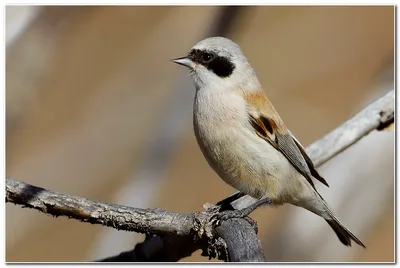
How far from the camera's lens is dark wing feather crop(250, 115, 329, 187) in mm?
2367

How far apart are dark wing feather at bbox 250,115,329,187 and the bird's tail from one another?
15 centimetres

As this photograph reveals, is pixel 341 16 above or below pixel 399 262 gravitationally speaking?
above

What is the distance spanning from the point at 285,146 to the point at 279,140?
33mm

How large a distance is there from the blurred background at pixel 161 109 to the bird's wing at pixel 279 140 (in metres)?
0.17

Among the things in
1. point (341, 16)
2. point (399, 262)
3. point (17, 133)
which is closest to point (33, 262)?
point (17, 133)

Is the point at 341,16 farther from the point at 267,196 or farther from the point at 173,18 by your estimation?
the point at 267,196

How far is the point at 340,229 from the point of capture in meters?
2.47

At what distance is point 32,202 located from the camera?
1.79 meters

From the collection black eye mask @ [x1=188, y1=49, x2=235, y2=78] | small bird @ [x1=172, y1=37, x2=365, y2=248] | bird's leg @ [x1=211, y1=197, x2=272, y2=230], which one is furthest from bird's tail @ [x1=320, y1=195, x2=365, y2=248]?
black eye mask @ [x1=188, y1=49, x2=235, y2=78]

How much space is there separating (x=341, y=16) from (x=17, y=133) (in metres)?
1.53

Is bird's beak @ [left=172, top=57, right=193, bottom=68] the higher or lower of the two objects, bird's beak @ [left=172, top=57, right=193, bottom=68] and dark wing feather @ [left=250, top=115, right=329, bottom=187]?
the higher

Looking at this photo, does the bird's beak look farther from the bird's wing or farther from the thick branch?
the thick branch

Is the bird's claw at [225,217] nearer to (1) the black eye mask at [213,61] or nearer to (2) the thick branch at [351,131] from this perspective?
(2) the thick branch at [351,131]

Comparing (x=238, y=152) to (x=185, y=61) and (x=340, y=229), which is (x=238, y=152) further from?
(x=340, y=229)
